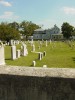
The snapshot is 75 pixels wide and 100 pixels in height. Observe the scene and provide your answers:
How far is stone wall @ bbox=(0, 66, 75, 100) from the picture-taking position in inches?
135

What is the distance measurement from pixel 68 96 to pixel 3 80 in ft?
3.26

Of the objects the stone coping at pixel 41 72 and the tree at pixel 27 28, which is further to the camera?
the tree at pixel 27 28

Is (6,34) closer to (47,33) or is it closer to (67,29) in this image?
(67,29)

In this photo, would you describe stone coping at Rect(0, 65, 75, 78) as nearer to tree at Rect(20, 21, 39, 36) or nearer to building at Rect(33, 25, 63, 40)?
tree at Rect(20, 21, 39, 36)

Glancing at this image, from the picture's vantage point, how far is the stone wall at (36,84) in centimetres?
344

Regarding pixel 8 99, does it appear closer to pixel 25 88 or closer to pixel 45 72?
pixel 25 88

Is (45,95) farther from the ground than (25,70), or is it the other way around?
(25,70)

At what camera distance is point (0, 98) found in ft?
12.5

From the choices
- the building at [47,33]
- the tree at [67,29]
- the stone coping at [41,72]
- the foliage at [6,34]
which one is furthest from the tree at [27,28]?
the stone coping at [41,72]

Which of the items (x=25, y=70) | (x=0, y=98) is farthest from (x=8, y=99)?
(x=25, y=70)

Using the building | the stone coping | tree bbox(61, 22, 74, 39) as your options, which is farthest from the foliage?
the building

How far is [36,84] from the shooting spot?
3559 mm

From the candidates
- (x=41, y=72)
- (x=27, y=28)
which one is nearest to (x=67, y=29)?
(x=27, y=28)

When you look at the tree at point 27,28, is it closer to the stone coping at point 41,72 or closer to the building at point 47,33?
the building at point 47,33
